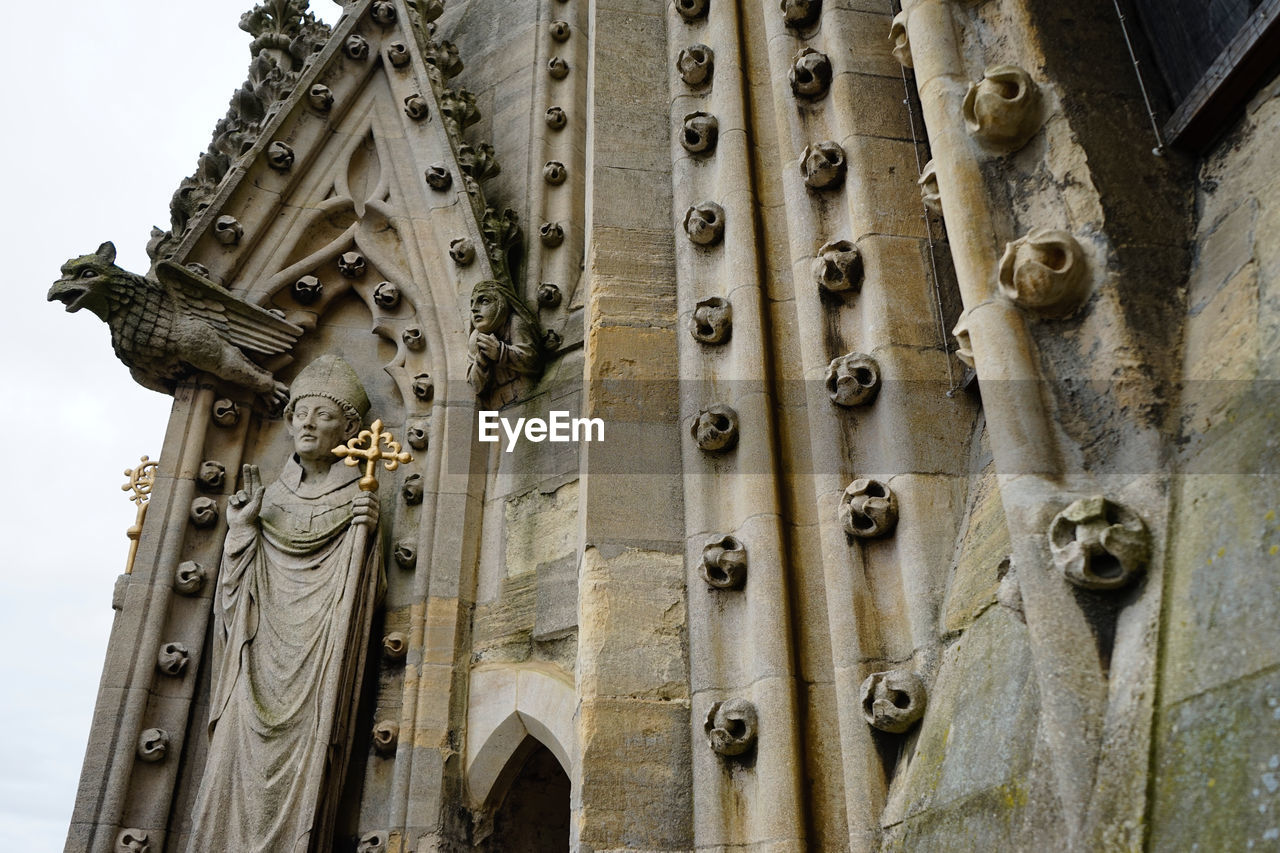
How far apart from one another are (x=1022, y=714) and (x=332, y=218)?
559cm

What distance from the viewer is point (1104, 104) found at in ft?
8.82

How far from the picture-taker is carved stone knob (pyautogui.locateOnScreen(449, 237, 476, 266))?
20.8 feet

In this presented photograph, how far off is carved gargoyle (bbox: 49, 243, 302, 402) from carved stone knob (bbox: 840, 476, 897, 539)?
406 centimetres

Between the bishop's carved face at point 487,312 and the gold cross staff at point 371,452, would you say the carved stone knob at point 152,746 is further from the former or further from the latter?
the bishop's carved face at point 487,312

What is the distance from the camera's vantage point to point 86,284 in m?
5.98

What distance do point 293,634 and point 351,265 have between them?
233 centimetres

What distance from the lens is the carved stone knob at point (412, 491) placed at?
588 cm

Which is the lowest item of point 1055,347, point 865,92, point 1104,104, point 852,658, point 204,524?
point 852,658

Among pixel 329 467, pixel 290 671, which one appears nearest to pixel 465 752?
pixel 290 671

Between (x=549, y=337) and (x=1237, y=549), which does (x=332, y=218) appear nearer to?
(x=549, y=337)

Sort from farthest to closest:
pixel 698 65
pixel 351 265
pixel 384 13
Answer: pixel 384 13
pixel 351 265
pixel 698 65

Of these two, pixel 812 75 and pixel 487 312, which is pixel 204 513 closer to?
pixel 487 312

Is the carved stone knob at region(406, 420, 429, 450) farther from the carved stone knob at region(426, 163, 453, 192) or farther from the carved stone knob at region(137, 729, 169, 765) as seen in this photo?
the carved stone knob at region(137, 729, 169, 765)

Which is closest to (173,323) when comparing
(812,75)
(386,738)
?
(386,738)
